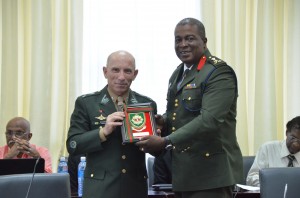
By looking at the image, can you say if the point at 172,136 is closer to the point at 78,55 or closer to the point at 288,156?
the point at 288,156

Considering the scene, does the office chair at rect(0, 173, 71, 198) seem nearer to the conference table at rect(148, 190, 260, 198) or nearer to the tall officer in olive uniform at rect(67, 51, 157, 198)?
the tall officer in olive uniform at rect(67, 51, 157, 198)

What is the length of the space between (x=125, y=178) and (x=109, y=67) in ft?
1.90

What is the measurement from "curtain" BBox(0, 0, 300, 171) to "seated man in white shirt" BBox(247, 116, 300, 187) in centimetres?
84

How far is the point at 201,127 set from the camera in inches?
102

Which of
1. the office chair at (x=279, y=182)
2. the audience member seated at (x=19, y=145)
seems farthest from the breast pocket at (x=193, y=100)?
the audience member seated at (x=19, y=145)

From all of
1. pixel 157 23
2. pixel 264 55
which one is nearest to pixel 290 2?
pixel 264 55

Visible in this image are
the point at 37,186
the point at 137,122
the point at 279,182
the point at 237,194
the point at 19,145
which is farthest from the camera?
the point at 19,145

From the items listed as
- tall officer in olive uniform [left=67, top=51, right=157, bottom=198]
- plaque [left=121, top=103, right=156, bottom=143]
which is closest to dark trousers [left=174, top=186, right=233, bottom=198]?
tall officer in olive uniform [left=67, top=51, right=157, bottom=198]

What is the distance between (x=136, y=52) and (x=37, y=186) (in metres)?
3.02

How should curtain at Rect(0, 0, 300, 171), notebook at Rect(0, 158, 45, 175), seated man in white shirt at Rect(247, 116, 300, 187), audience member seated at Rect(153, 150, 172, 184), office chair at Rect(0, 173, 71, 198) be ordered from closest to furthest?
office chair at Rect(0, 173, 71, 198) → notebook at Rect(0, 158, 45, 175) → seated man in white shirt at Rect(247, 116, 300, 187) → audience member seated at Rect(153, 150, 172, 184) → curtain at Rect(0, 0, 300, 171)

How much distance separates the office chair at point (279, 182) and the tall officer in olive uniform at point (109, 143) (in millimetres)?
646

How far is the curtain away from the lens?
5246 millimetres

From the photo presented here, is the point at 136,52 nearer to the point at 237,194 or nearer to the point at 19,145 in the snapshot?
the point at 19,145

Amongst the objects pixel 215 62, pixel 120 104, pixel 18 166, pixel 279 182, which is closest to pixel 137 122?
pixel 120 104
